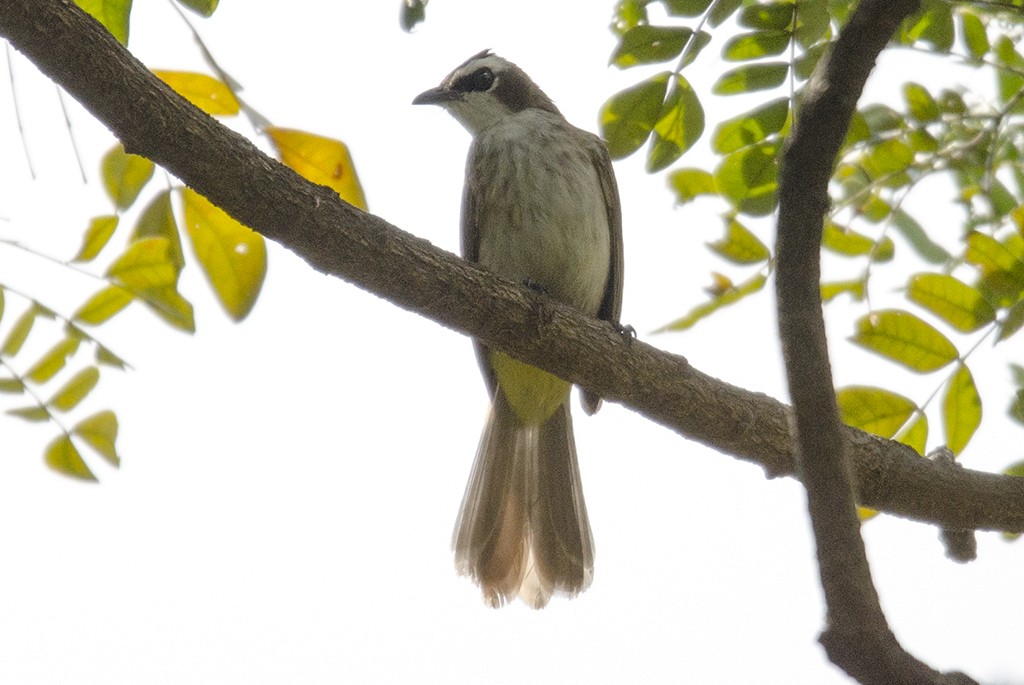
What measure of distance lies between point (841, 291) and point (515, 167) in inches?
67.9

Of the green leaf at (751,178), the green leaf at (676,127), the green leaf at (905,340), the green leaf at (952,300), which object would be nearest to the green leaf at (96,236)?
the green leaf at (676,127)

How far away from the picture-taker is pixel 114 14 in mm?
2705

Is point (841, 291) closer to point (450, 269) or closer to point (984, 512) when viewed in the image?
point (984, 512)

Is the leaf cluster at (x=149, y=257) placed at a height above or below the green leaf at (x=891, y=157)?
below

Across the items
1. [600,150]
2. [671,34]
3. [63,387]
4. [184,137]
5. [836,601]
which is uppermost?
[600,150]

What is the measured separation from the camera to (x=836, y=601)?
1.68 m

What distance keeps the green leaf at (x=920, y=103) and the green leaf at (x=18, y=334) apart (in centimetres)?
251

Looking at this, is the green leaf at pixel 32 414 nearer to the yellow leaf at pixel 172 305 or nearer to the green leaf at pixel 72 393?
the green leaf at pixel 72 393

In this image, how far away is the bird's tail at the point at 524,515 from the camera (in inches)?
188

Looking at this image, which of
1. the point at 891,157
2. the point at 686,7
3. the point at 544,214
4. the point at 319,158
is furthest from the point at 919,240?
the point at 319,158

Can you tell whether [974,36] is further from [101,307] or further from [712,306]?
[101,307]

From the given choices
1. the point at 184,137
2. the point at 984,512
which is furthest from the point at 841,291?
the point at 184,137

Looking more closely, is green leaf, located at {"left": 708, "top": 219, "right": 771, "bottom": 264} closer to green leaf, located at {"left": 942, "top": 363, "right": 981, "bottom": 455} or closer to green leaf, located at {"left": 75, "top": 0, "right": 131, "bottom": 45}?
green leaf, located at {"left": 942, "top": 363, "right": 981, "bottom": 455}

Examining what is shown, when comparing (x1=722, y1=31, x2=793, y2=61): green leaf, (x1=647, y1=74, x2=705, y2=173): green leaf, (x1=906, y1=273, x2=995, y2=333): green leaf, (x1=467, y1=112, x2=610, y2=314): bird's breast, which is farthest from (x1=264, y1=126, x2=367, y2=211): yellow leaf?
(x1=467, y1=112, x2=610, y2=314): bird's breast
